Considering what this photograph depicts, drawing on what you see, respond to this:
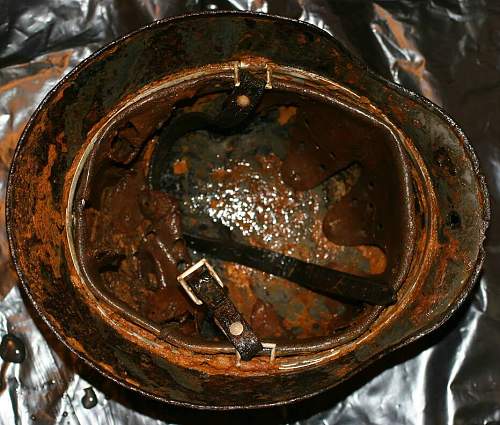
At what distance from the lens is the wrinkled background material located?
1518 mm

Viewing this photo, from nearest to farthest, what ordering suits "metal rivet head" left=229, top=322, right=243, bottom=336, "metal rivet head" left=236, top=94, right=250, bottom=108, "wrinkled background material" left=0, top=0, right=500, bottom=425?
"metal rivet head" left=229, top=322, right=243, bottom=336 < "metal rivet head" left=236, top=94, right=250, bottom=108 < "wrinkled background material" left=0, top=0, right=500, bottom=425

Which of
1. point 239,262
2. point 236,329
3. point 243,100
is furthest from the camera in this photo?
point 239,262

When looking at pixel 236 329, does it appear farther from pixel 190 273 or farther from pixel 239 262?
pixel 239 262

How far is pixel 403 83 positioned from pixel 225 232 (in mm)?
450

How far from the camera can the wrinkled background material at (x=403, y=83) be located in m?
1.52

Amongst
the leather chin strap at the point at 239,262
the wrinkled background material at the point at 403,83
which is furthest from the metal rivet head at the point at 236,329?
the wrinkled background material at the point at 403,83

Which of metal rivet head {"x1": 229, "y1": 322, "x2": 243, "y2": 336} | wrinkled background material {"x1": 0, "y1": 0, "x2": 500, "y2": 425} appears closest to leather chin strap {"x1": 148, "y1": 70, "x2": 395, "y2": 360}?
metal rivet head {"x1": 229, "y1": 322, "x2": 243, "y2": 336}

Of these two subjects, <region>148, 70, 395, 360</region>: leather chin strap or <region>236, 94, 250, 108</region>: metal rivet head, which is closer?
<region>148, 70, 395, 360</region>: leather chin strap

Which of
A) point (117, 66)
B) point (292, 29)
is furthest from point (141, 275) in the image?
point (292, 29)

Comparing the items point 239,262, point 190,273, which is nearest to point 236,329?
point 190,273

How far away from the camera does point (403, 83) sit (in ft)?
5.24

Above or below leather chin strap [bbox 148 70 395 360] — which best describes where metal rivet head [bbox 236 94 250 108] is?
above

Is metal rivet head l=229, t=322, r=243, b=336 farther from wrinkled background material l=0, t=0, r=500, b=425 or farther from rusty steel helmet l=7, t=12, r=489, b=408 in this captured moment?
wrinkled background material l=0, t=0, r=500, b=425

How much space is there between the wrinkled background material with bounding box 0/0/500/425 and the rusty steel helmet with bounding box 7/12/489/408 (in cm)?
20
